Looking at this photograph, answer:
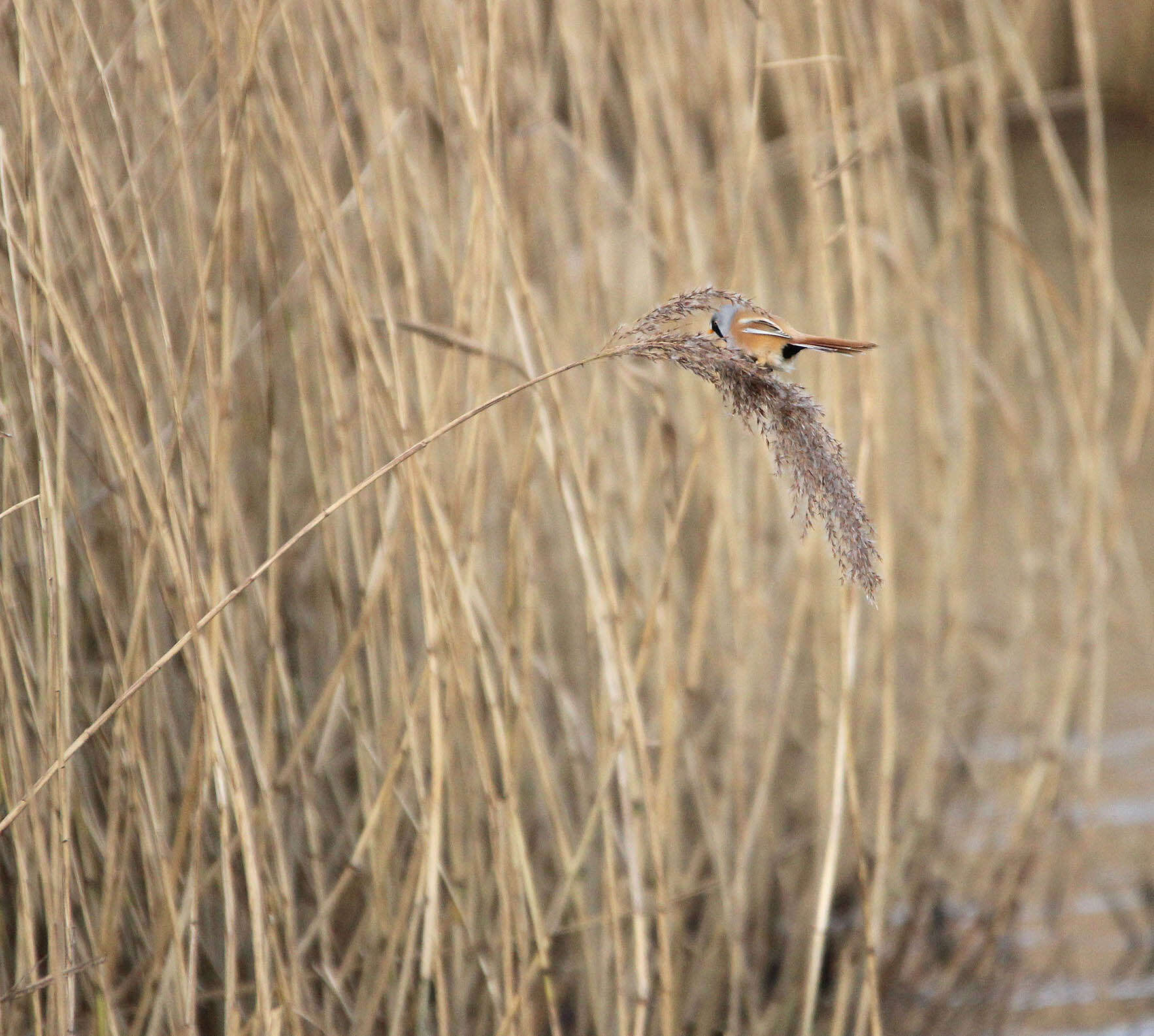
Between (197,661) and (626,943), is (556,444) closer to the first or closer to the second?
(197,661)

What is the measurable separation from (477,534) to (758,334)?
1.18 feet

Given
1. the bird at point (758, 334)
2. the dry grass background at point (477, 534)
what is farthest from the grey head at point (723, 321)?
the dry grass background at point (477, 534)

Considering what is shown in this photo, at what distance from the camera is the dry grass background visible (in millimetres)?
690

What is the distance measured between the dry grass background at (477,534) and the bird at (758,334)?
19cm

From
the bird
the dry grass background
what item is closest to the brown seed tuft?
the bird

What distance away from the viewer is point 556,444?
76 cm

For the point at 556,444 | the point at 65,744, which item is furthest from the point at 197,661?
the point at 556,444

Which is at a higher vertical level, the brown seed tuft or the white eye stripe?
the white eye stripe

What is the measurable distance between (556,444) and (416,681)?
0.43 metres

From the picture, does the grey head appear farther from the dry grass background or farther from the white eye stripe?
the dry grass background

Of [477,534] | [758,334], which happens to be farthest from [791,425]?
[477,534]

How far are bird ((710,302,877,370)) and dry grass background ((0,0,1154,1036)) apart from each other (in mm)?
190

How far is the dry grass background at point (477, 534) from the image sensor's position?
2.26 feet

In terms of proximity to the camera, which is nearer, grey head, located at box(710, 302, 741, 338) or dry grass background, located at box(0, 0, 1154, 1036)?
grey head, located at box(710, 302, 741, 338)
